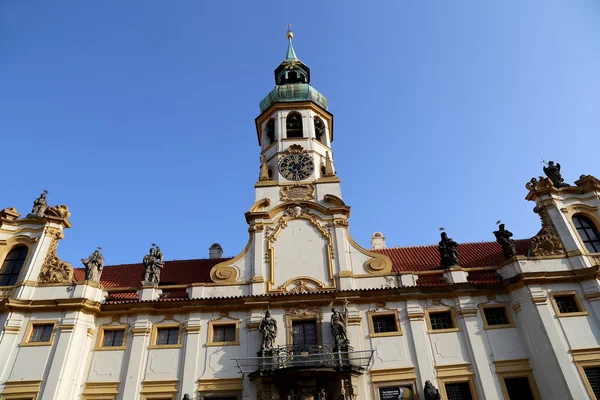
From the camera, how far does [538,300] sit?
19.6 meters

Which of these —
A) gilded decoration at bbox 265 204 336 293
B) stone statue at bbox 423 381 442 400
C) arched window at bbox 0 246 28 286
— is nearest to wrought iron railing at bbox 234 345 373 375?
stone statue at bbox 423 381 442 400

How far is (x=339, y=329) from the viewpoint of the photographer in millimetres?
19062

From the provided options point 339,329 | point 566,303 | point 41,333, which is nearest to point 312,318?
point 339,329

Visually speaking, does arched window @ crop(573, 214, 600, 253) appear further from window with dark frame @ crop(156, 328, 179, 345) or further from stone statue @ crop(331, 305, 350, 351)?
window with dark frame @ crop(156, 328, 179, 345)

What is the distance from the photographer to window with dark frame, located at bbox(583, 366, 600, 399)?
1759cm

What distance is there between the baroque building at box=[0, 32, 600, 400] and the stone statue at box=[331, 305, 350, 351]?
0.05 m

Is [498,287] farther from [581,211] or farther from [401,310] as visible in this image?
[581,211]

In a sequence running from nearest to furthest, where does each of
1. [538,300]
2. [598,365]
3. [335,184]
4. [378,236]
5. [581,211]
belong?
[598,365], [538,300], [581,211], [335,184], [378,236]

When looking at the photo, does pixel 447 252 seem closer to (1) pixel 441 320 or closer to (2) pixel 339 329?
(1) pixel 441 320

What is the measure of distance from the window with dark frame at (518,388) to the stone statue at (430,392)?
307 cm

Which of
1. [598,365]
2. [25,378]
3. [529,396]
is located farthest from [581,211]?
[25,378]

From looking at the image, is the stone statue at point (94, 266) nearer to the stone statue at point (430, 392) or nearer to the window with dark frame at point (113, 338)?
the window with dark frame at point (113, 338)

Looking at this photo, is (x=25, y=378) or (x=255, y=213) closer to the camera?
(x=25, y=378)

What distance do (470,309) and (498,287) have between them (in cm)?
183
